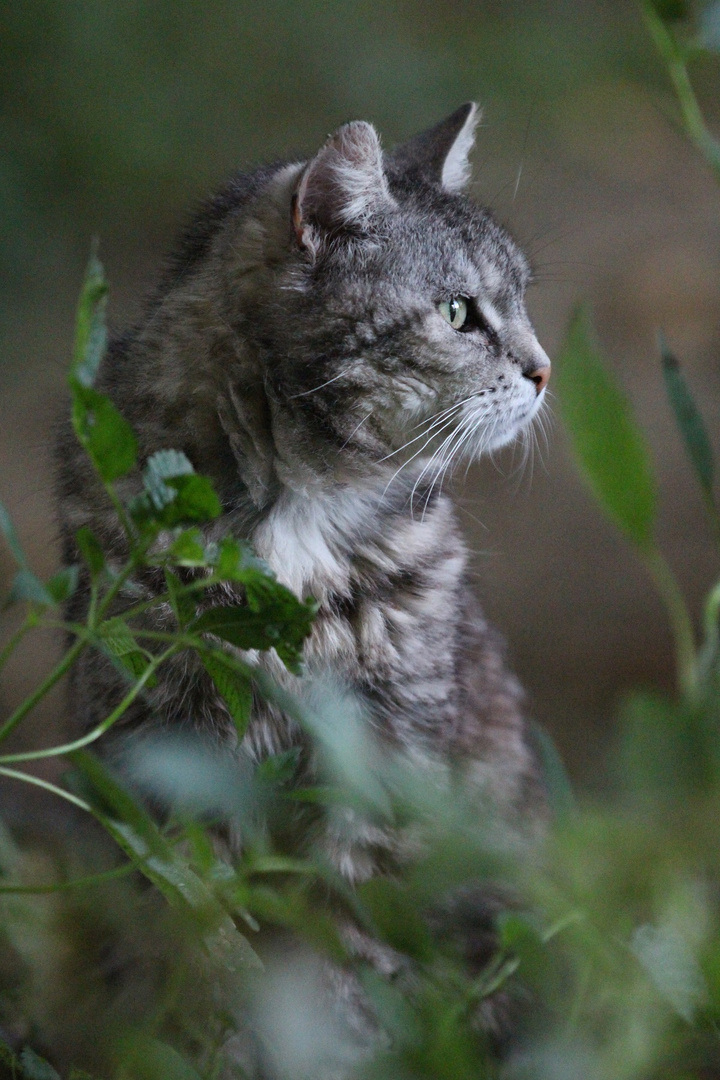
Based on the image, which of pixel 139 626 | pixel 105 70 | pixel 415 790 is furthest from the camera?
pixel 105 70

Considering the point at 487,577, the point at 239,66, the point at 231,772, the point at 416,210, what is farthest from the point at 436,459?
the point at 239,66

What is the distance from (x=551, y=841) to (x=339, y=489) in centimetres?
95

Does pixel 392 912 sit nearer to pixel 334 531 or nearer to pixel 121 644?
pixel 121 644

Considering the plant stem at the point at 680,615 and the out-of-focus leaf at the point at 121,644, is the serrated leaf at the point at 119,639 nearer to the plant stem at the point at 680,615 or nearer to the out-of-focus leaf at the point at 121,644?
the out-of-focus leaf at the point at 121,644

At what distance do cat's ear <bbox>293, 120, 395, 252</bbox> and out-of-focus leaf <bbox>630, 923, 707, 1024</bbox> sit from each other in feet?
3.04

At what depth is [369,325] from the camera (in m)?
1.21

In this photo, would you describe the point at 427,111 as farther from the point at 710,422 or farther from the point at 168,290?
the point at 168,290

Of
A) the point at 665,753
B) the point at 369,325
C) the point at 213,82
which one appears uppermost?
the point at 213,82

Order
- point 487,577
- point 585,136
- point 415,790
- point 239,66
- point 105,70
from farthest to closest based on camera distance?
point 585,136 < point 239,66 < point 105,70 < point 487,577 < point 415,790

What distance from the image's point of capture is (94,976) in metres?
1.32

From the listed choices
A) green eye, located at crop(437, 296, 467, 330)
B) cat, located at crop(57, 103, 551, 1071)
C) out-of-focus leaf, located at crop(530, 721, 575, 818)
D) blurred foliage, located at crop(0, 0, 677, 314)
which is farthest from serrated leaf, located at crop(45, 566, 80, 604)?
blurred foliage, located at crop(0, 0, 677, 314)

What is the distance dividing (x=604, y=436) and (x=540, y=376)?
3.29 feet

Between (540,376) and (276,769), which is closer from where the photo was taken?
(276,769)

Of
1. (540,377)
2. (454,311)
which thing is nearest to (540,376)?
(540,377)
